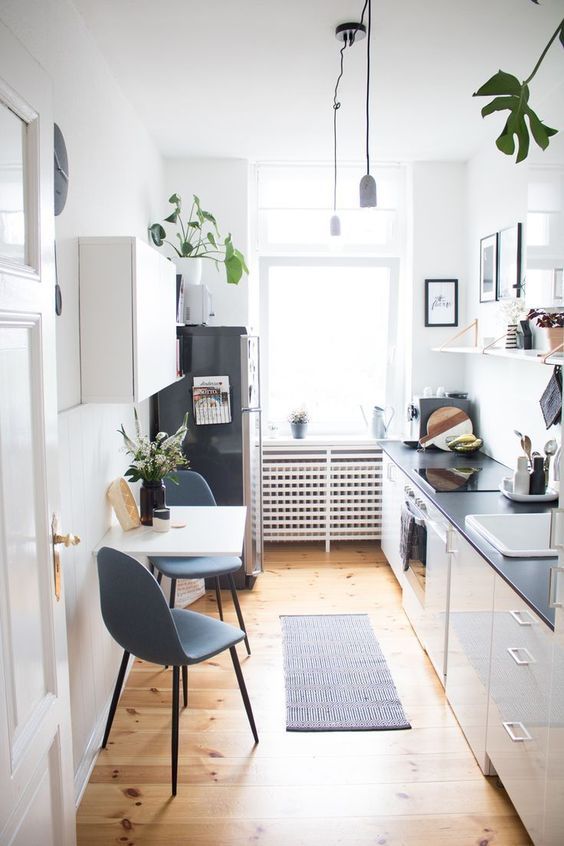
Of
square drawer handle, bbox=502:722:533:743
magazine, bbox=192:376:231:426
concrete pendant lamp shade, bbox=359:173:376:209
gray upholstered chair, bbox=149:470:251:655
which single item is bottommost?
square drawer handle, bbox=502:722:533:743

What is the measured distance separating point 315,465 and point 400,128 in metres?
2.27

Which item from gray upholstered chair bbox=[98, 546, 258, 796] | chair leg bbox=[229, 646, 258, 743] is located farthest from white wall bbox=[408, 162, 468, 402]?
gray upholstered chair bbox=[98, 546, 258, 796]

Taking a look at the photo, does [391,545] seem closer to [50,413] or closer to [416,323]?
[416,323]

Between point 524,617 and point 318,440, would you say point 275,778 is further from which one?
point 318,440

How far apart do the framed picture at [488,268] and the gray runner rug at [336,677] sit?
208 cm

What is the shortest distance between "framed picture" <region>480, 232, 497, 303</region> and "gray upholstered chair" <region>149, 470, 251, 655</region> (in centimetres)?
209

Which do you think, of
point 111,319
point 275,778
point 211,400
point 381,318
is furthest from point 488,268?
point 275,778

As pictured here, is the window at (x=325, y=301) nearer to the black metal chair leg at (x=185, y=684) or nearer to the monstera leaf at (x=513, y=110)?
the black metal chair leg at (x=185, y=684)

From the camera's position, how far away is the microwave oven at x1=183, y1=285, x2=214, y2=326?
4.39 metres

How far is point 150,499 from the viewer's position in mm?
3191

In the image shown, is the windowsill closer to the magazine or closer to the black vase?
the magazine

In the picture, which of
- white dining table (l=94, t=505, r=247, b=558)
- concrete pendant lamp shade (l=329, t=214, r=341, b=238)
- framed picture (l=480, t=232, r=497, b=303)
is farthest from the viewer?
framed picture (l=480, t=232, r=497, b=303)

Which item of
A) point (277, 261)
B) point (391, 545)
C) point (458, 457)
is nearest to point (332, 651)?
point (391, 545)

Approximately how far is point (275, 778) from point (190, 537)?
1.00 meters
